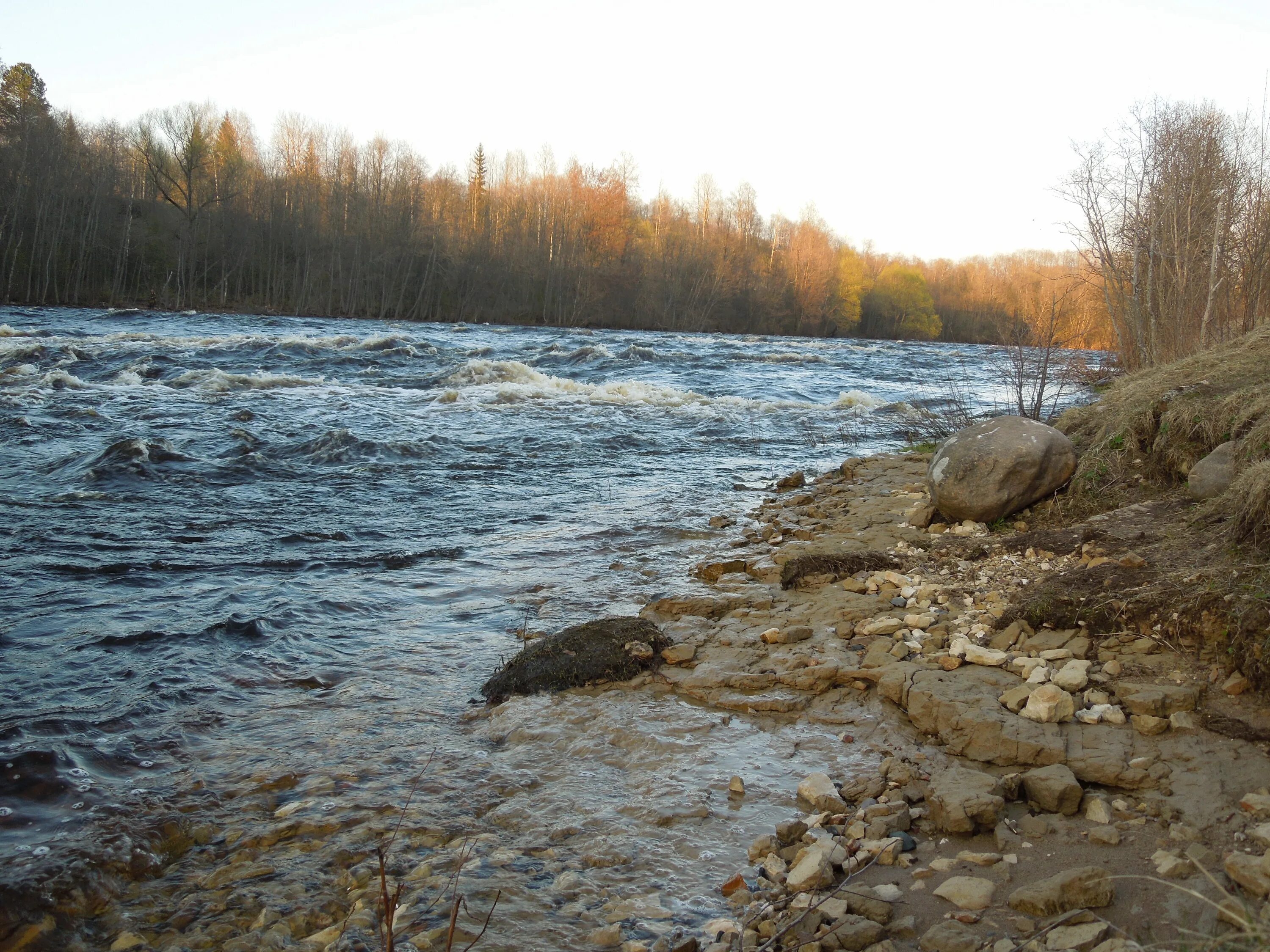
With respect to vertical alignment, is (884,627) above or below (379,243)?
below

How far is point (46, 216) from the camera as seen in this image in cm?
3303

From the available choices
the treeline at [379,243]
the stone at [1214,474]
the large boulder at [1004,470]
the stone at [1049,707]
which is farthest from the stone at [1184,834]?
the treeline at [379,243]

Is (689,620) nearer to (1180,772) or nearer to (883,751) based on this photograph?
(883,751)

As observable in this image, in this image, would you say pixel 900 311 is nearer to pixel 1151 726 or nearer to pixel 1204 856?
pixel 1151 726

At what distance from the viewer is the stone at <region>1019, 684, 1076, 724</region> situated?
3.24 m

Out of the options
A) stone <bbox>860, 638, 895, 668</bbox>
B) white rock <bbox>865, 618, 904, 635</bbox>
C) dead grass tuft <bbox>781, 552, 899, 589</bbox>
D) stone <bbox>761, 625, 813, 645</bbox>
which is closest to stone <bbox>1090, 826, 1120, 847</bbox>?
stone <bbox>860, 638, 895, 668</bbox>

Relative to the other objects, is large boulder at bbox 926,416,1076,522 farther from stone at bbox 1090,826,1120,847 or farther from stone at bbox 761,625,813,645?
stone at bbox 1090,826,1120,847

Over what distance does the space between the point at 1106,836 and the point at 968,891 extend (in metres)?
0.52

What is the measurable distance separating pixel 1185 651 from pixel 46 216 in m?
40.4

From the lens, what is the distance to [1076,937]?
2.11 meters

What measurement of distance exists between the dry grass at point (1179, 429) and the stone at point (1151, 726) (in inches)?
Answer: 65.6

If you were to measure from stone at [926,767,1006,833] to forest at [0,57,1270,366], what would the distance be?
24.8 ft

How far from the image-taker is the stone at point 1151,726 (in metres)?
3.06

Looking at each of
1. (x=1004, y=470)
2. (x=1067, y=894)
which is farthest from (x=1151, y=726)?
(x=1004, y=470)
